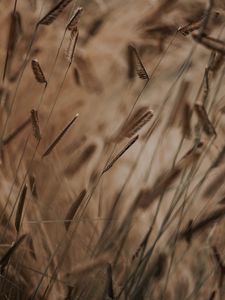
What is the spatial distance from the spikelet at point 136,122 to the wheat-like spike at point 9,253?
1.06 feet

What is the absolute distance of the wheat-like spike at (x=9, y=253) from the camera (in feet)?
5.31

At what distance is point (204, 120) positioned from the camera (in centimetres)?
154

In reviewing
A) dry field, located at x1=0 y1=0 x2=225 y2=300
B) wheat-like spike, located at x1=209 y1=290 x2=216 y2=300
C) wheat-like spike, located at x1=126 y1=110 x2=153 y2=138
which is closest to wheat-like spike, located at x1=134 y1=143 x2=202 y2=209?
dry field, located at x1=0 y1=0 x2=225 y2=300

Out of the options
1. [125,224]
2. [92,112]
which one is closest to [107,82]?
[92,112]

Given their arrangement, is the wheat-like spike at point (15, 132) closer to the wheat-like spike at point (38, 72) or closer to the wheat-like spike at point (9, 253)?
the wheat-like spike at point (38, 72)

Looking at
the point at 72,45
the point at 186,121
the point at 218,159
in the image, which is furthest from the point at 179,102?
the point at 72,45

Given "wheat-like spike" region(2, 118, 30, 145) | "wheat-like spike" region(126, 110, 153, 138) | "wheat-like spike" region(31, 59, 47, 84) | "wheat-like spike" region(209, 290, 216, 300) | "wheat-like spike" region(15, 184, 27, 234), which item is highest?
"wheat-like spike" region(31, 59, 47, 84)

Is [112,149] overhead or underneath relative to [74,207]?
overhead

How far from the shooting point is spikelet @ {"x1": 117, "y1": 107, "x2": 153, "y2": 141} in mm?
1539

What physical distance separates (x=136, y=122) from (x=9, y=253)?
1.30ft

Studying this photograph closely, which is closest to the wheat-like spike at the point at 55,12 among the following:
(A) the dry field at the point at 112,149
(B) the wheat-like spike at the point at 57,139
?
(A) the dry field at the point at 112,149

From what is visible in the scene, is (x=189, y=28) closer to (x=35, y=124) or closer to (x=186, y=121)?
(x=186, y=121)

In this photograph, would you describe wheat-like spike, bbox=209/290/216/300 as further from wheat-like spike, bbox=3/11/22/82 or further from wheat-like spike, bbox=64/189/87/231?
wheat-like spike, bbox=3/11/22/82

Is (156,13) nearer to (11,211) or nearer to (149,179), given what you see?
(149,179)
